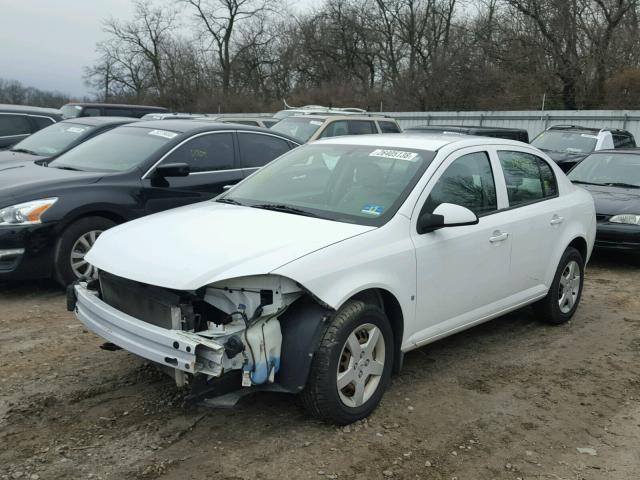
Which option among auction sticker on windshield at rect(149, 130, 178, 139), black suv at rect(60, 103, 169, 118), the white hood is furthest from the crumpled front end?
black suv at rect(60, 103, 169, 118)

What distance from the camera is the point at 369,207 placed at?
409 cm

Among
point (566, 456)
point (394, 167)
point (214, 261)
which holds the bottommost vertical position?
point (566, 456)

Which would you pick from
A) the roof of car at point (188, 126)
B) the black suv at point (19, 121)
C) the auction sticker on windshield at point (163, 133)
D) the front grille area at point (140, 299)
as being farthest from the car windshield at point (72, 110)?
the front grille area at point (140, 299)

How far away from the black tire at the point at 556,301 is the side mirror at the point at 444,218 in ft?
6.33

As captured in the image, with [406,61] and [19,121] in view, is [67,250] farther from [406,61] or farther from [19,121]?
[406,61]

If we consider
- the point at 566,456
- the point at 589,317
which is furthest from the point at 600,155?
the point at 566,456

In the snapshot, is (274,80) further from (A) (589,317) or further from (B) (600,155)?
(A) (589,317)

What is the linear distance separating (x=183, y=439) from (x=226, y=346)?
724mm

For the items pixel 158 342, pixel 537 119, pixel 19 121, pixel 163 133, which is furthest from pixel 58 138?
pixel 537 119

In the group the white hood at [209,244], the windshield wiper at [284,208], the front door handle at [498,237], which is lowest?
the front door handle at [498,237]

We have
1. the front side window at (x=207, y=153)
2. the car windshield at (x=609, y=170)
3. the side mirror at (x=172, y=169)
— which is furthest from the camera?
the car windshield at (x=609, y=170)

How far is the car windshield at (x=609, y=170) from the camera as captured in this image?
926cm

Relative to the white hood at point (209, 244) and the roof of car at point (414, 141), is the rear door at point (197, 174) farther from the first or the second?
the white hood at point (209, 244)

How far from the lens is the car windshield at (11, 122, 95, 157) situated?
8.64m
